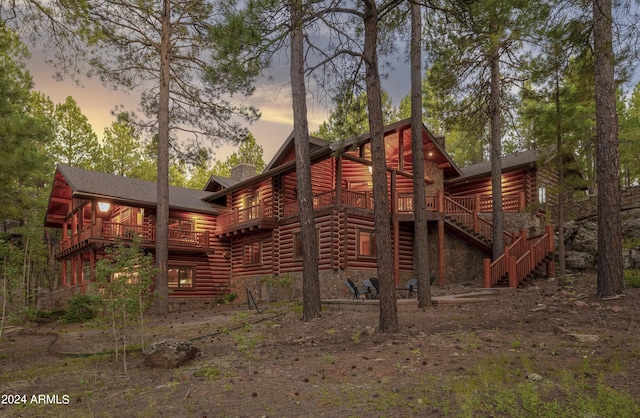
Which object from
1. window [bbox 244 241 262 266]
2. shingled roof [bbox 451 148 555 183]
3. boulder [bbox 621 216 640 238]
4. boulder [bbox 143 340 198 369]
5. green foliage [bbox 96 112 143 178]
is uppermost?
green foliage [bbox 96 112 143 178]

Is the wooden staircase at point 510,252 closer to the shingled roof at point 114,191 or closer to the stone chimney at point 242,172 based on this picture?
the shingled roof at point 114,191

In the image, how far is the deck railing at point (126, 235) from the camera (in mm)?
22591

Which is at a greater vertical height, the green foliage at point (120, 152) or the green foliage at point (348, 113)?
the green foliage at point (120, 152)

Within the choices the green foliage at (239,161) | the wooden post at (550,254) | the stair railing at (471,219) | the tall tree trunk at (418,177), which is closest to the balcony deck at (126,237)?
the tall tree trunk at (418,177)

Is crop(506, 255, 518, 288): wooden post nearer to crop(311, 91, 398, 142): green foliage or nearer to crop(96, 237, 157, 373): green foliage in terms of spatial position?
crop(311, 91, 398, 142): green foliage

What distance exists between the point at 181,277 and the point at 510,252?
1887cm

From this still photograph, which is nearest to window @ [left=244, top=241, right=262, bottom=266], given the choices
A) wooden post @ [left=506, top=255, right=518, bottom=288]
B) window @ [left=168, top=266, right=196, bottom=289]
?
window @ [left=168, top=266, right=196, bottom=289]

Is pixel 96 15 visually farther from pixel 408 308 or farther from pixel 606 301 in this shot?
pixel 606 301

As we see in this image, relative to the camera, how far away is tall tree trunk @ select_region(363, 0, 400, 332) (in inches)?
377

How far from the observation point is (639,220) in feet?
63.1

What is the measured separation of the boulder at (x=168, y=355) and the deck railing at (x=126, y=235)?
1381cm

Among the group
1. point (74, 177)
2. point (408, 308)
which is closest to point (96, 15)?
point (74, 177)

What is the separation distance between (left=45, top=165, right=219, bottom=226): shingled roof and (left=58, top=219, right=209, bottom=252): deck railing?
1.37m

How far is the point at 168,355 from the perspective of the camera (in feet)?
27.0
